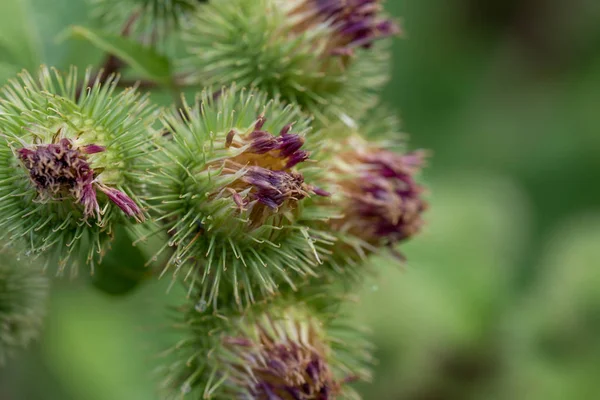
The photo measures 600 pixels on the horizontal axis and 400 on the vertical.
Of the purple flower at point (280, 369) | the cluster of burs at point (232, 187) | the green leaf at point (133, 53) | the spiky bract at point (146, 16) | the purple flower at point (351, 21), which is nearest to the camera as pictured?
the cluster of burs at point (232, 187)

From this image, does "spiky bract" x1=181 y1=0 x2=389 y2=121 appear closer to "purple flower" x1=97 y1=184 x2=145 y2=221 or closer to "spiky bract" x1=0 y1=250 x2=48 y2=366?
"purple flower" x1=97 y1=184 x2=145 y2=221

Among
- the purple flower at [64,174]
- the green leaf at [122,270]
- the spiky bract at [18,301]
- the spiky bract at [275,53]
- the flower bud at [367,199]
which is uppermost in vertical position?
the spiky bract at [275,53]

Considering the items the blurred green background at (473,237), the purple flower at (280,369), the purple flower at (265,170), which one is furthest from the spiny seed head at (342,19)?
the purple flower at (280,369)

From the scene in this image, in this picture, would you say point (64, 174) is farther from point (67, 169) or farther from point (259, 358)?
point (259, 358)

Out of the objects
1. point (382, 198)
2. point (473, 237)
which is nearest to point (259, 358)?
point (382, 198)

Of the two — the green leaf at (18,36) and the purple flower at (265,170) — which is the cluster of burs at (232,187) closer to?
the purple flower at (265,170)

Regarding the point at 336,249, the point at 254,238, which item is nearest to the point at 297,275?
the point at 336,249

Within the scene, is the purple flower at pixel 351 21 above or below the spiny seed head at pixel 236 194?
above

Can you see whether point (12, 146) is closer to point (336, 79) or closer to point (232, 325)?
point (232, 325)
